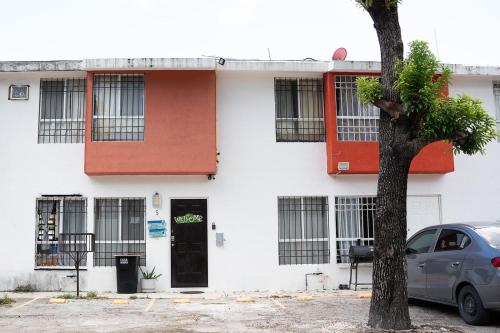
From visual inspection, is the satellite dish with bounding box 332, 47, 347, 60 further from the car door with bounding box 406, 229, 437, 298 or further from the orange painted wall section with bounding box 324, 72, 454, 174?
the car door with bounding box 406, 229, 437, 298

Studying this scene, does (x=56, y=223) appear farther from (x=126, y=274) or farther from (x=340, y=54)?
(x=340, y=54)

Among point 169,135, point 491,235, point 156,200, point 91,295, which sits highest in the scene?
point 169,135

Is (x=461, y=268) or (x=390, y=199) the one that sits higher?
(x=390, y=199)

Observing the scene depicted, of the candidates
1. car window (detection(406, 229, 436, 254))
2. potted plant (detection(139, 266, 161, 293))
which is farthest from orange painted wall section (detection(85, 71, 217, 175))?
car window (detection(406, 229, 436, 254))

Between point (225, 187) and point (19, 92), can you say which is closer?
point (225, 187)

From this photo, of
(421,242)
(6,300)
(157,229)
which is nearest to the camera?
(421,242)

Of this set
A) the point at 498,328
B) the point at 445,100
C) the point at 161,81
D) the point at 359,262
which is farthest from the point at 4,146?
the point at 498,328

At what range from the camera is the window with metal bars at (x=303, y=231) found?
1468 centimetres

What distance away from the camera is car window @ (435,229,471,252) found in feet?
32.1

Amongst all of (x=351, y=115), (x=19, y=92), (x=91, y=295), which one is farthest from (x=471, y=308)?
(x=19, y=92)

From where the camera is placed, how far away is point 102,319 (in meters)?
10.2

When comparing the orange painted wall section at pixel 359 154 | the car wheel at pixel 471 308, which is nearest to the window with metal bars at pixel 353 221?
the orange painted wall section at pixel 359 154

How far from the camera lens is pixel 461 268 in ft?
31.2

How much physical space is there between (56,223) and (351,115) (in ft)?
25.6
